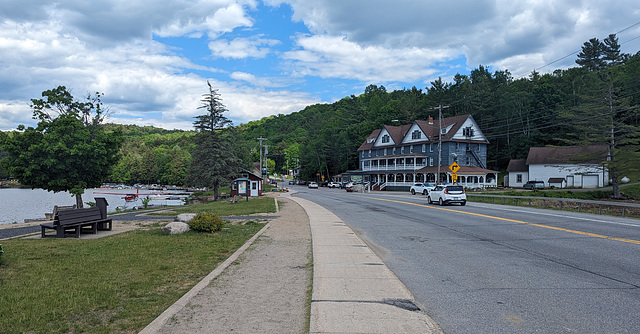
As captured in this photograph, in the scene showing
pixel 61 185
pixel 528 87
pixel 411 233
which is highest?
pixel 528 87

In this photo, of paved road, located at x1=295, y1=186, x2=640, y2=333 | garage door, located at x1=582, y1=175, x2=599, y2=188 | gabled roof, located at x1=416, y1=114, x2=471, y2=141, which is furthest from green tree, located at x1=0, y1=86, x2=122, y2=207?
garage door, located at x1=582, y1=175, x2=599, y2=188

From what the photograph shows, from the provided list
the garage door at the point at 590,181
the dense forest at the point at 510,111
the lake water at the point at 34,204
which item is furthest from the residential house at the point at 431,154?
the lake water at the point at 34,204

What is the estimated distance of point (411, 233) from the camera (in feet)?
46.2

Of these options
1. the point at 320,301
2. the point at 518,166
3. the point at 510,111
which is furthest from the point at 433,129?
the point at 320,301

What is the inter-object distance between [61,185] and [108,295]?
64.3 ft

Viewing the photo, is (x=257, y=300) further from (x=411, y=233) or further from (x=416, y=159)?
(x=416, y=159)

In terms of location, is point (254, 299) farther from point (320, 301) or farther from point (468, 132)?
point (468, 132)

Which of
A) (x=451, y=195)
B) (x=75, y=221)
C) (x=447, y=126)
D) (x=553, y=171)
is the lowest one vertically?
(x=75, y=221)

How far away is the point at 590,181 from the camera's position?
61.9 metres

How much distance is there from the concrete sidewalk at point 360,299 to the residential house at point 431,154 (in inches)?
2161

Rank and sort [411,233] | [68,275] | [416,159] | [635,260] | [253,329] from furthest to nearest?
1. [416,159]
2. [411,233]
3. [635,260]
4. [68,275]
5. [253,329]

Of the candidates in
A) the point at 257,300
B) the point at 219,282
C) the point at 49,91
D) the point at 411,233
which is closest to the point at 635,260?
the point at 411,233

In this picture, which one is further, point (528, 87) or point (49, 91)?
point (528, 87)

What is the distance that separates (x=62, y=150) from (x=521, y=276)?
22.7 meters
